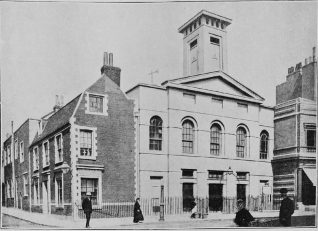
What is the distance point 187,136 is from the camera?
10.9 metres

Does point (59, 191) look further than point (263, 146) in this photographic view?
No

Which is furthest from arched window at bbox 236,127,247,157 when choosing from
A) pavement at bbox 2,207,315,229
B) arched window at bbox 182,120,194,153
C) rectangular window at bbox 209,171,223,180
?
pavement at bbox 2,207,315,229

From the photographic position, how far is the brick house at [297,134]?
34.8ft

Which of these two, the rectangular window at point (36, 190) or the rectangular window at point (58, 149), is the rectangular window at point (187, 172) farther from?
the rectangular window at point (36, 190)

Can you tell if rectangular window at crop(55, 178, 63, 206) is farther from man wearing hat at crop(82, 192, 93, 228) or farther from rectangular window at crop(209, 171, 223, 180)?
rectangular window at crop(209, 171, 223, 180)

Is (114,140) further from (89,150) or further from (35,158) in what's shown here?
(35,158)

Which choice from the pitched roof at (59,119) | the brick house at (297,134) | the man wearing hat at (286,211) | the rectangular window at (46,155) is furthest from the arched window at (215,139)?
the rectangular window at (46,155)

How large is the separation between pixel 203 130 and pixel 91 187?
3.36m

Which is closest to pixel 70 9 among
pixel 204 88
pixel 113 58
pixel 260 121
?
pixel 113 58

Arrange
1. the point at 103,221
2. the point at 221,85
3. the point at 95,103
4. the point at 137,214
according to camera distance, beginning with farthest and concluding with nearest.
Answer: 1. the point at 221,85
2. the point at 95,103
3. the point at 137,214
4. the point at 103,221

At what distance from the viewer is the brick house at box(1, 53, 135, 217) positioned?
984 cm

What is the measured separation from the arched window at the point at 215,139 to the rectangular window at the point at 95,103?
3.16 metres

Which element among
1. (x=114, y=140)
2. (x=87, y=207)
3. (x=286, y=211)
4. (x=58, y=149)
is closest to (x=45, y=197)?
(x=58, y=149)

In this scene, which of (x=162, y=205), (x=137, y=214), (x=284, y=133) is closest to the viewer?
(x=137, y=214)
